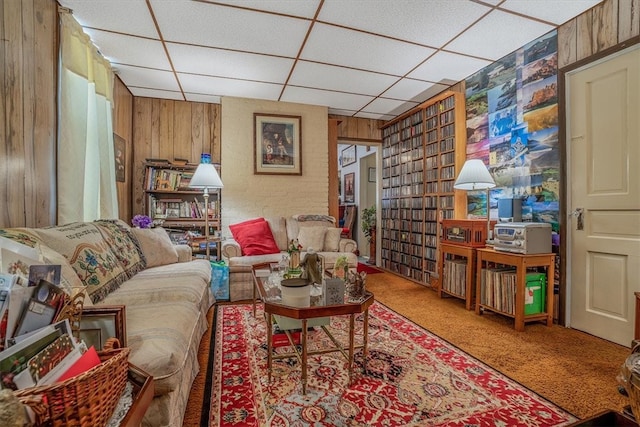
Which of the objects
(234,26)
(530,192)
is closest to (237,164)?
(234,26)

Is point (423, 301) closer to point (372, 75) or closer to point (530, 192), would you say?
point (530, 192)

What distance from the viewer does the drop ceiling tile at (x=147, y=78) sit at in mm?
3268

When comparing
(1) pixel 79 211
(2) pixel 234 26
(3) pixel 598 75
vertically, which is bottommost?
(1) pixel 79 211

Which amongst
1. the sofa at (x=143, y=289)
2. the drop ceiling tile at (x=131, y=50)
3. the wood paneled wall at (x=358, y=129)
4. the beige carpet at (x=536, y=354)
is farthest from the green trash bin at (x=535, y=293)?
the drop ceiling tile at (x=131, y=50)

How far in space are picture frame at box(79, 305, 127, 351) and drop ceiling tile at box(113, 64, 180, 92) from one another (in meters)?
3.04

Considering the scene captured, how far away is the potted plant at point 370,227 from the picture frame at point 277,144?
6.40ft

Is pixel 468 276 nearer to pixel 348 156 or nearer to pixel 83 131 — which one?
pixel 83 131

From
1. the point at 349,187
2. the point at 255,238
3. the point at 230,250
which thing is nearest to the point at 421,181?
the point at 255,238

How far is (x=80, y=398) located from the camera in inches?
25.6

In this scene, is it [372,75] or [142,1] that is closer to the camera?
[142,1]

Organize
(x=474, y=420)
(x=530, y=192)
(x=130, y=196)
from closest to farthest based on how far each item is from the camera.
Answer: (x=474, y=420) < (x=530, y=192) < (x=130, y=196)

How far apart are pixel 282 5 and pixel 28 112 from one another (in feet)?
6.14

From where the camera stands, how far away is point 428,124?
4090 millimetres

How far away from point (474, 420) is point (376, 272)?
137 inches
